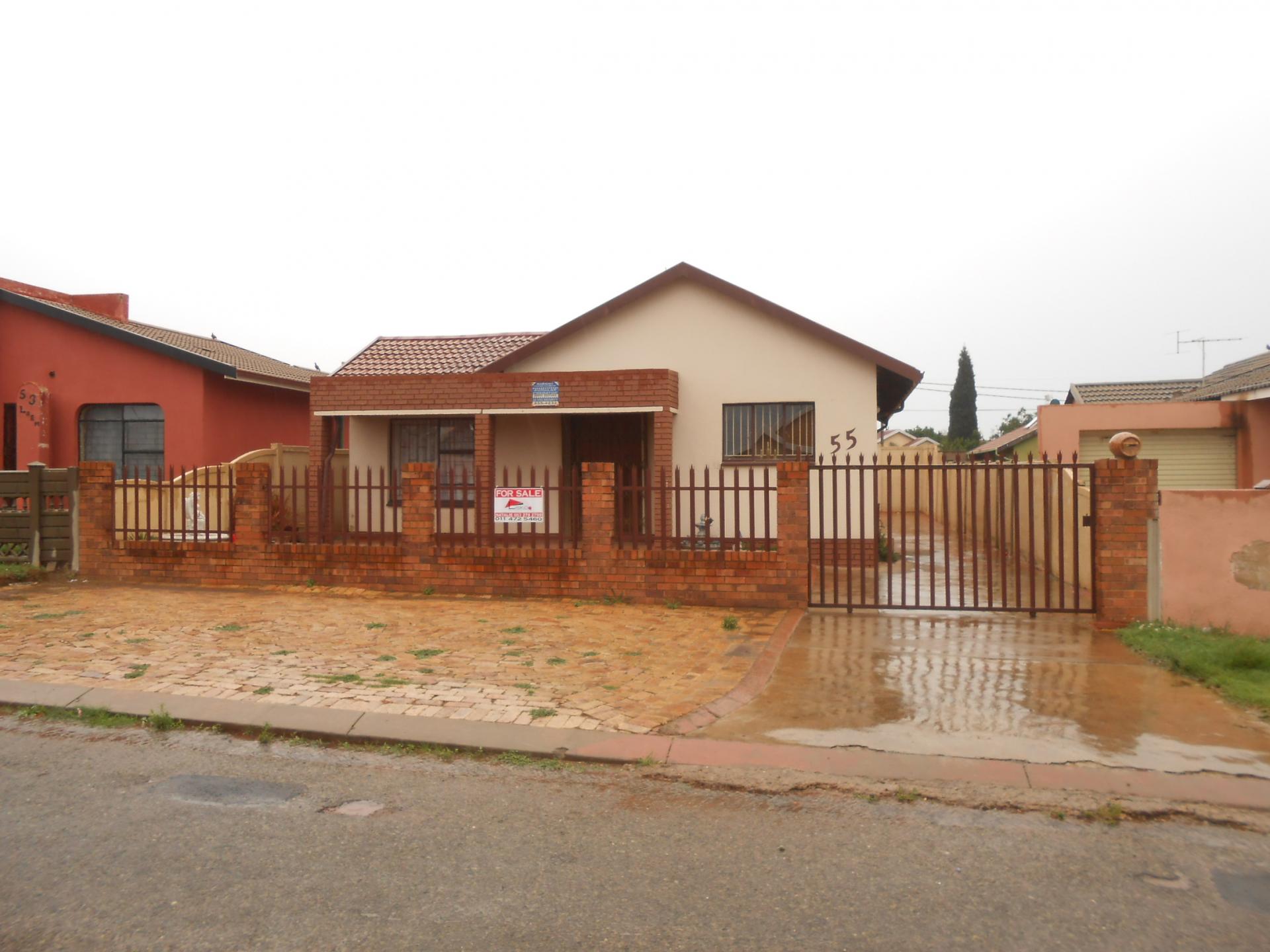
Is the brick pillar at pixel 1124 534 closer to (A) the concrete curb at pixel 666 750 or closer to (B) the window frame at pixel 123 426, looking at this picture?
(A) the concrete curb at pixel 666 750

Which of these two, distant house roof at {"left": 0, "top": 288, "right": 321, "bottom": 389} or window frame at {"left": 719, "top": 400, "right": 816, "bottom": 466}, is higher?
distant house roof at {"left": 0, "top": 288, "right": 321, "bottom": 389}

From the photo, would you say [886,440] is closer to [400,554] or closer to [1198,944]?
[400,554]

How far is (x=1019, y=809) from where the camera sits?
472cm

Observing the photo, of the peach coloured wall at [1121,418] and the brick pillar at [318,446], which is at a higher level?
the peach coloured wall at [1121,418]

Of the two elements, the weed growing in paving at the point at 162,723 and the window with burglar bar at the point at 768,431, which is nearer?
the weed growing in paving at the point at 162,723

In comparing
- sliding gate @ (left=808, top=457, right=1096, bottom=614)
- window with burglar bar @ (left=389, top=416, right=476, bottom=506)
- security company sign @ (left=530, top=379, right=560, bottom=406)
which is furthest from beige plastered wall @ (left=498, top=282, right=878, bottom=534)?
window with burglar bar @ (left=389, top=416, right=476, bottom=506)

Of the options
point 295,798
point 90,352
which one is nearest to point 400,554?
point 295,798

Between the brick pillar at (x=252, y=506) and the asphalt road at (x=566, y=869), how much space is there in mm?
6748

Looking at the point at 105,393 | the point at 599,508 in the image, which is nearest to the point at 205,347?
the point at 105,393

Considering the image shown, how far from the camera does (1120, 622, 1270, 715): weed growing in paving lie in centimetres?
660

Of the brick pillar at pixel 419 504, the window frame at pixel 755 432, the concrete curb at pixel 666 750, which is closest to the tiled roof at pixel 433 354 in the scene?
the window frame at pixel 755 432

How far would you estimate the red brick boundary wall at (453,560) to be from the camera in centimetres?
1027

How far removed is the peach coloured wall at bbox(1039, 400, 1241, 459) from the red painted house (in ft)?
53.6

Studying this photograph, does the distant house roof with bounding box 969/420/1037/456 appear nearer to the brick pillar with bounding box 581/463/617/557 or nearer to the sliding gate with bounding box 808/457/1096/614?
the sliding gate with bounding box 808/457/1096/614
